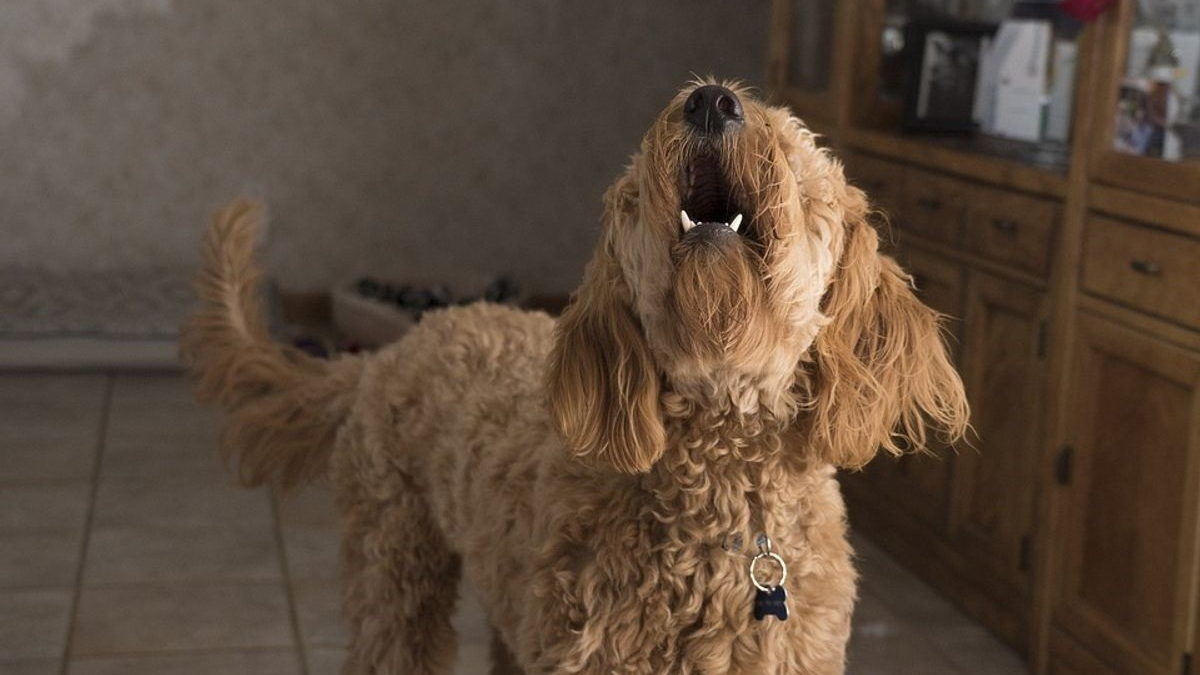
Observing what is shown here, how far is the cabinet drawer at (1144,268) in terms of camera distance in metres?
2.64

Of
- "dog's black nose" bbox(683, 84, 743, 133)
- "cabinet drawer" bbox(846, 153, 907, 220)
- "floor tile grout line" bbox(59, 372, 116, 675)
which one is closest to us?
"dog's black nose" bbox(683, 84, 743, 133)

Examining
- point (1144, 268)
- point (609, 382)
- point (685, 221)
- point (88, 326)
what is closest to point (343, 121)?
point (88, 326)

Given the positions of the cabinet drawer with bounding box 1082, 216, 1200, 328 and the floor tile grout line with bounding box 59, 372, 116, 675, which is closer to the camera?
the cabinet drawer with bounding box 1082, 216, 1200, 328

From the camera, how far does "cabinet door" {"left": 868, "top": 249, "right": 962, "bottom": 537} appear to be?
3525mm

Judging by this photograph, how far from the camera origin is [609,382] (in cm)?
173

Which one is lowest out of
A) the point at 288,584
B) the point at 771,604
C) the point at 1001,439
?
the point at 288,584

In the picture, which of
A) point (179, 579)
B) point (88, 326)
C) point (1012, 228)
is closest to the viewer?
point (1012, 228)

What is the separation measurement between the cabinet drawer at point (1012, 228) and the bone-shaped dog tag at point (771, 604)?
5.24 feet

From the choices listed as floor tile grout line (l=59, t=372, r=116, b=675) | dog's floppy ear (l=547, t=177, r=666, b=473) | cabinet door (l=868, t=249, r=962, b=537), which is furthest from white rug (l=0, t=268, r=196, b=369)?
dog's floppy ear (l=547, t=177, r=666, b=473)

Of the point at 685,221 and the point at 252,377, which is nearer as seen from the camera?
the point at 685,221

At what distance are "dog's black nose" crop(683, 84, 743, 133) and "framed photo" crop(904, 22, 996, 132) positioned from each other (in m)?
2.49

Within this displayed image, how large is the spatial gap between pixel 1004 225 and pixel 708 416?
174cm

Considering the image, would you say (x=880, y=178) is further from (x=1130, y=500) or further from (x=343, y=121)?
(x=343, y=121)

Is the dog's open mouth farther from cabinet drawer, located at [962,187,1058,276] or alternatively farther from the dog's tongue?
cabinet drawer, located at [962,187,1058,276]
